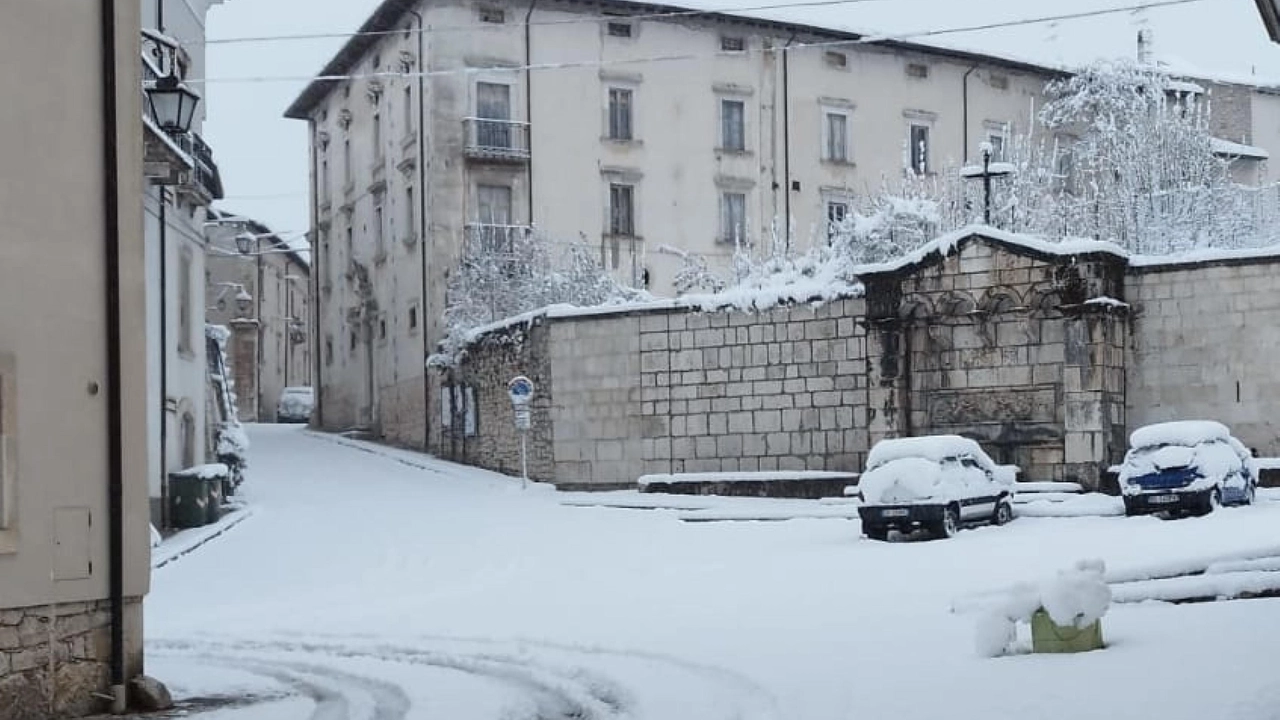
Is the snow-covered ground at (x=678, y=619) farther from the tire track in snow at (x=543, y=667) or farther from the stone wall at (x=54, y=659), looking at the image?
the stone wall at (x=54, y=659)

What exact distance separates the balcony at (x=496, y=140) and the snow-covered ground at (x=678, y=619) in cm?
1503

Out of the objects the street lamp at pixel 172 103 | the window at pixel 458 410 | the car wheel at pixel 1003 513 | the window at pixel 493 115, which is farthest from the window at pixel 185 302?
the window at pixel 493 115

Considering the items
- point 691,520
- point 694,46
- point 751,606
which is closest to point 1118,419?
point 691,520

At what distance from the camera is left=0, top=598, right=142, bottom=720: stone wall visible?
385 inches

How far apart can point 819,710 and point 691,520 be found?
15359 millimetres

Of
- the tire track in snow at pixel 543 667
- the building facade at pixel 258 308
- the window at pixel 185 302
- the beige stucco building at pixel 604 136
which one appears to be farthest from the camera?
the building facade at pixel 258 308

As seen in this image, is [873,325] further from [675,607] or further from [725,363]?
[675,607]

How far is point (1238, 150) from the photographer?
153 feet

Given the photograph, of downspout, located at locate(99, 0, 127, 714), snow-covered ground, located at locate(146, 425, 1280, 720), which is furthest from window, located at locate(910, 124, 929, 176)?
downspout, located at locate(99, 0, 127, 714)

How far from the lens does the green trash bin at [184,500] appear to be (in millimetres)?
24875

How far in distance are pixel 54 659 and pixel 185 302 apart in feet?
56.9

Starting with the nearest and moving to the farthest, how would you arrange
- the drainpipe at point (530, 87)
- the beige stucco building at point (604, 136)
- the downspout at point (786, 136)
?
the beige stucco building at point (604, 136), the drainpipe at point (530, 87), the downspout at point (786, 136)

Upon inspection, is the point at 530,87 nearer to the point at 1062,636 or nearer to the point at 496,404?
the point at 496,404

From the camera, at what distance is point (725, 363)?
29.5 meters
